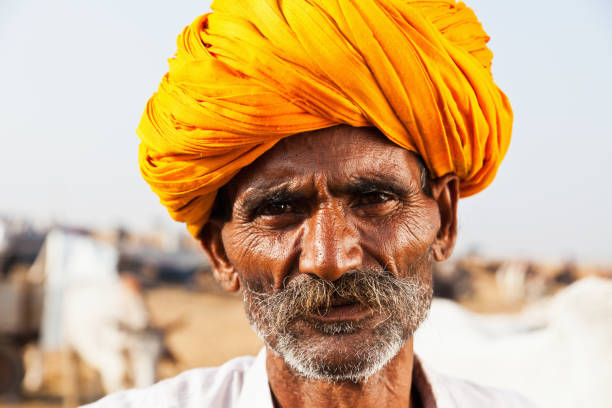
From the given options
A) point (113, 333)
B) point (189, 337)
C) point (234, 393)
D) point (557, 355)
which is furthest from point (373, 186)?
point (189, 337)

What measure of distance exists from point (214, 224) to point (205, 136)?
1.43 feet

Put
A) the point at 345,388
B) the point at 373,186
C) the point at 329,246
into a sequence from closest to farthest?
the point at 329,246 → the point at 373,186 → the point at 345,388

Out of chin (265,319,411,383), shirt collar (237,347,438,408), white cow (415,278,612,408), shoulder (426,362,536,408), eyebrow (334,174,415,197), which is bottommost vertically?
white cow (415,278,612,408)

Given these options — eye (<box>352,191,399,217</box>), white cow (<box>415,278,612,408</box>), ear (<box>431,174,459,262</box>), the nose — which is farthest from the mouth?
white cow (<box>415,278,612,408</box>)

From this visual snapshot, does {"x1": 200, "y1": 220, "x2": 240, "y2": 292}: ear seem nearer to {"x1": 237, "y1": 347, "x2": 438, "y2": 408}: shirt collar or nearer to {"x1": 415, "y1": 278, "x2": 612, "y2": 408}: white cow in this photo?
{"x1": 237, "y1": 347, "x2": 438, "y2": 408}: shirt collar

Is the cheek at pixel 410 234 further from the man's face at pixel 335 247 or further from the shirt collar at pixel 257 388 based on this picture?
the shirt collar at pixel 257 388

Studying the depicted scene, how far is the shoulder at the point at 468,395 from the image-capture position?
2.31m

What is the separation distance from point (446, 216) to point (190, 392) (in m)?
1.15

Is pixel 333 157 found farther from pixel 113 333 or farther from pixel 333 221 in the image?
pixel 113 333

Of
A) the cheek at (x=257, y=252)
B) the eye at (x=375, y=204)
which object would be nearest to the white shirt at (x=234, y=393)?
the cheek at (x=257, y=252)

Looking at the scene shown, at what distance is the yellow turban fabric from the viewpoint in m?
1.89

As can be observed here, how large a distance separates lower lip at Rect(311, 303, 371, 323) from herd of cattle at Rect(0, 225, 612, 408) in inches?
21.9

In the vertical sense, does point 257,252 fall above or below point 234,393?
above

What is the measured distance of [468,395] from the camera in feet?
8.02
